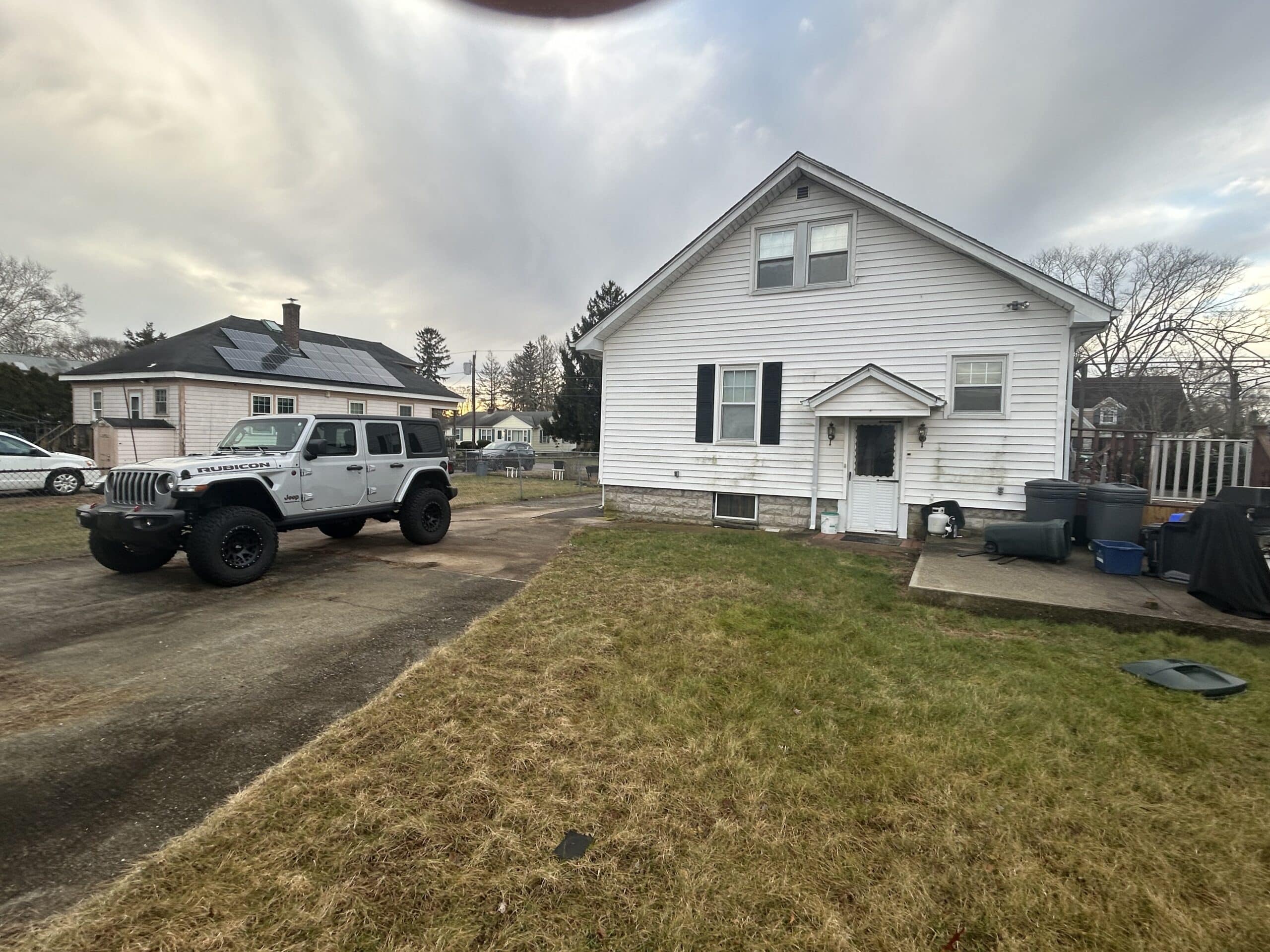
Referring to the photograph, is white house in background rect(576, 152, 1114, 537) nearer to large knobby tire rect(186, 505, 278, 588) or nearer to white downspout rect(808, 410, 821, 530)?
white downspout rect(808, 410, 821, 530)

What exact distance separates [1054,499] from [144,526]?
1110 centimetres

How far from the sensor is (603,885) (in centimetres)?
193

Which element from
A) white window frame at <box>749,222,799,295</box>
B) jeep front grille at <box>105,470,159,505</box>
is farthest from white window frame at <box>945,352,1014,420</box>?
jeep front grille at <box>105,470,159,505</box>

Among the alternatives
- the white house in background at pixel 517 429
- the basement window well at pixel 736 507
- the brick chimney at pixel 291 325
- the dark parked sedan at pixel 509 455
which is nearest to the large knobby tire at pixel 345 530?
the basement window well at pixel 736 507

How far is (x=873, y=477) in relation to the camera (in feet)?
31.4

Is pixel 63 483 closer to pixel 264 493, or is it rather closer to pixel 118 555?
pixel 118 555

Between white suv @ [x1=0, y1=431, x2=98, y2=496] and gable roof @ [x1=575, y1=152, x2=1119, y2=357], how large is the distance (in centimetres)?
1374

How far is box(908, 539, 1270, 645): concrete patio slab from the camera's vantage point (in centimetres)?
450

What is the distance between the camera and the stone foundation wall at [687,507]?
1012 cm

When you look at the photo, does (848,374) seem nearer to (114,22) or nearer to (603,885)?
(603,885)

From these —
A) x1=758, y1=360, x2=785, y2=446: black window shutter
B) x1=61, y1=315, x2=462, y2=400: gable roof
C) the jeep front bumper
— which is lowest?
the jeep front bumper

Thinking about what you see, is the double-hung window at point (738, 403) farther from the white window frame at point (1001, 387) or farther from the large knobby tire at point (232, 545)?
the large knobby tire at point (232, 545)

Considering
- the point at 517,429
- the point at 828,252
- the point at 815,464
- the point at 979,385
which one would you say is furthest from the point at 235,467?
the point at 517,429

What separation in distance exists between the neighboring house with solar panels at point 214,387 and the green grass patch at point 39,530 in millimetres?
6053
